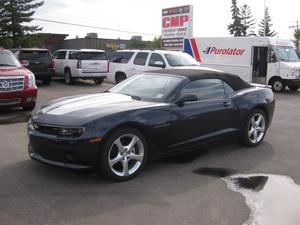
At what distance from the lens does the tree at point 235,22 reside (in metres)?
67.6

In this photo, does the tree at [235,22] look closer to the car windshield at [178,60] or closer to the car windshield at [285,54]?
the car windshield at [285,54]

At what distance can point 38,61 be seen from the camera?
18047 millimetres

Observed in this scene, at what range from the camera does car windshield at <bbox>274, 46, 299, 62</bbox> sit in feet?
59.0

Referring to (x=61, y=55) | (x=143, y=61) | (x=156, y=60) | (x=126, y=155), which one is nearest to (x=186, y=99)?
(x=126, y=155)

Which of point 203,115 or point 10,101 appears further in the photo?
point 10,101

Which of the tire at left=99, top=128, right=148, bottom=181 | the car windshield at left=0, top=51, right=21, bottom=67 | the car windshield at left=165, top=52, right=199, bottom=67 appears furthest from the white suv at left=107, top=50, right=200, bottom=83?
the tire at left=99, top=128, right=148, bottom=181

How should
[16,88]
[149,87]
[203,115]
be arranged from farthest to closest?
1. [16,88]
2. [149,87]
3. [203,115]

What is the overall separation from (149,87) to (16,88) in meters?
4.86

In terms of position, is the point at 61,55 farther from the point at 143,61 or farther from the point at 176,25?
the point at 176,25

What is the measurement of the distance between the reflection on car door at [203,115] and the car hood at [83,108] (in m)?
0.46

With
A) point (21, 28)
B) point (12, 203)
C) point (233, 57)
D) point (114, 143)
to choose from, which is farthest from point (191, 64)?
point (21, 28)

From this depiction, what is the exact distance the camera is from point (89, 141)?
187 inches

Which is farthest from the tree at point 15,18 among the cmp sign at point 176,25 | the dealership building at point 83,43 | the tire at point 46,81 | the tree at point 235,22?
the tree at point 235,22

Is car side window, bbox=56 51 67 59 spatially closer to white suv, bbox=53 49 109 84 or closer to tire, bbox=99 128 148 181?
white suv, bbox=53 49 109 84
